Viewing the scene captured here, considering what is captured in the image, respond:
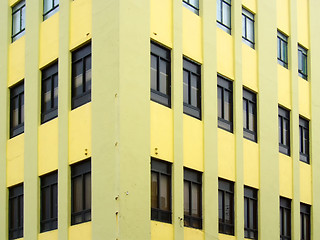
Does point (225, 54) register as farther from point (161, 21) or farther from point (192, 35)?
point (161, 21)

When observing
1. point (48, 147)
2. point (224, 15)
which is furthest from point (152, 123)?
point (224, 15)

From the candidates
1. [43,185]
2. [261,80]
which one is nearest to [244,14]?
[261,80]

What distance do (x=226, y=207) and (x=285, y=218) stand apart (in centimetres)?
440

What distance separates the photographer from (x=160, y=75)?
23.9 m

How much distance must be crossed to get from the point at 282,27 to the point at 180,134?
9774 mm

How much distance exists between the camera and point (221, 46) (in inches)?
1065

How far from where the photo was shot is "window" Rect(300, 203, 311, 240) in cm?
3091

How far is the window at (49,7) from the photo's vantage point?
26062mm

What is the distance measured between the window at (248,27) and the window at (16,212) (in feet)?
33.5

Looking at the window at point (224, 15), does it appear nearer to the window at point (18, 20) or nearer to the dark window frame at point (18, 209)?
the window at point (18, 20)

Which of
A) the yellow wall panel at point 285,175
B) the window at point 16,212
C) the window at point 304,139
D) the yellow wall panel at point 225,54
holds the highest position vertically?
the yellow wall panel at point 225,54

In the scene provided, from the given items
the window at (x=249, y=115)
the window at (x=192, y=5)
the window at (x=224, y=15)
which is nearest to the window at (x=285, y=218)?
the window at (x=249, y=115)

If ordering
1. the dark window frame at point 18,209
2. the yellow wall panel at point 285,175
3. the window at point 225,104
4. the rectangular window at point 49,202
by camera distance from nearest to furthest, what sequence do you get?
the rectangular window at point 49,202 < the dark window frame at point 18,209 < the window at point 225,104 < the yellow wall panel at point 285,175

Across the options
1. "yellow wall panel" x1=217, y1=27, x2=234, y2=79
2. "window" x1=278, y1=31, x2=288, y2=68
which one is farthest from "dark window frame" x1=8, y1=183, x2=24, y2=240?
"window" x1=278, y1=31, x2=288, y2=68
